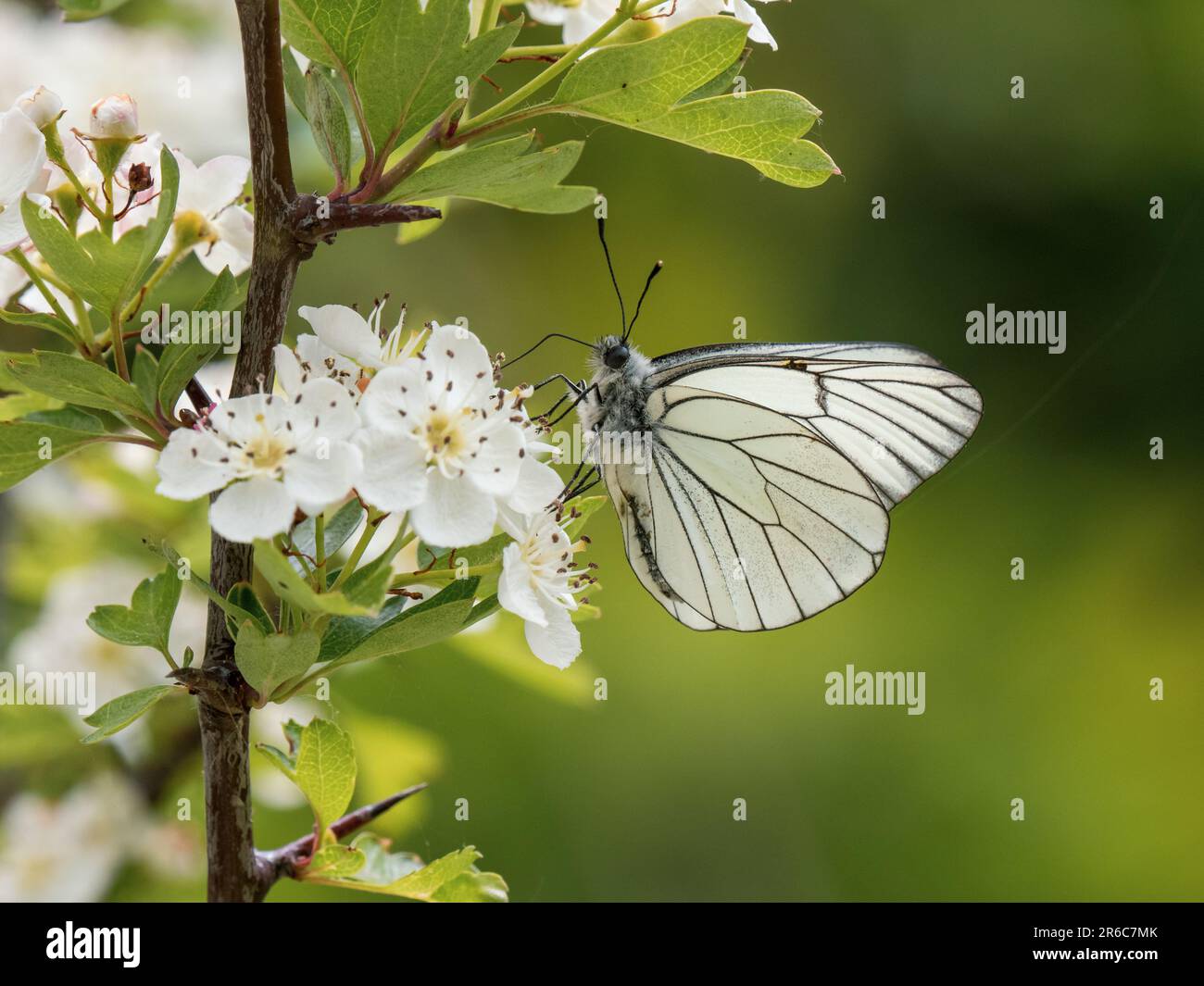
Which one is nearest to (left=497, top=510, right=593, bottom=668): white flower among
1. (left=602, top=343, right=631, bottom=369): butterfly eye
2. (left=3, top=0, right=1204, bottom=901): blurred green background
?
(left=602, top=343, right=631, bottom=369): butterfly eye

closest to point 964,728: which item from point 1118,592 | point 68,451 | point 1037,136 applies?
point 1118,592

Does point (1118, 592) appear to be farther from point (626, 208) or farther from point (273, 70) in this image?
point (273, 70)

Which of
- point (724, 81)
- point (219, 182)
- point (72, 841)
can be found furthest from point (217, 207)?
point (72, 841)

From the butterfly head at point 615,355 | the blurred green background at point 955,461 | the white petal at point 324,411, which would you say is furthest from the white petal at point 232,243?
the blurred green background at point 955,461

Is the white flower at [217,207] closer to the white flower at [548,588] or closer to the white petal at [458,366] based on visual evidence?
the white petal at [458,366]

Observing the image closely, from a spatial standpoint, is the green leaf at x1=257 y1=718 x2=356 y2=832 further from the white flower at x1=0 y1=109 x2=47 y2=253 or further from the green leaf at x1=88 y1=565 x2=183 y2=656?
the white flower at x1=0 y1=109 x2=47 y2=253

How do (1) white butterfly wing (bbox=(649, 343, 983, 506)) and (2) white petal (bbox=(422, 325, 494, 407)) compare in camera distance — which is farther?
(1) white butterfly wing (bbox=(649, 343, 983, 506))
